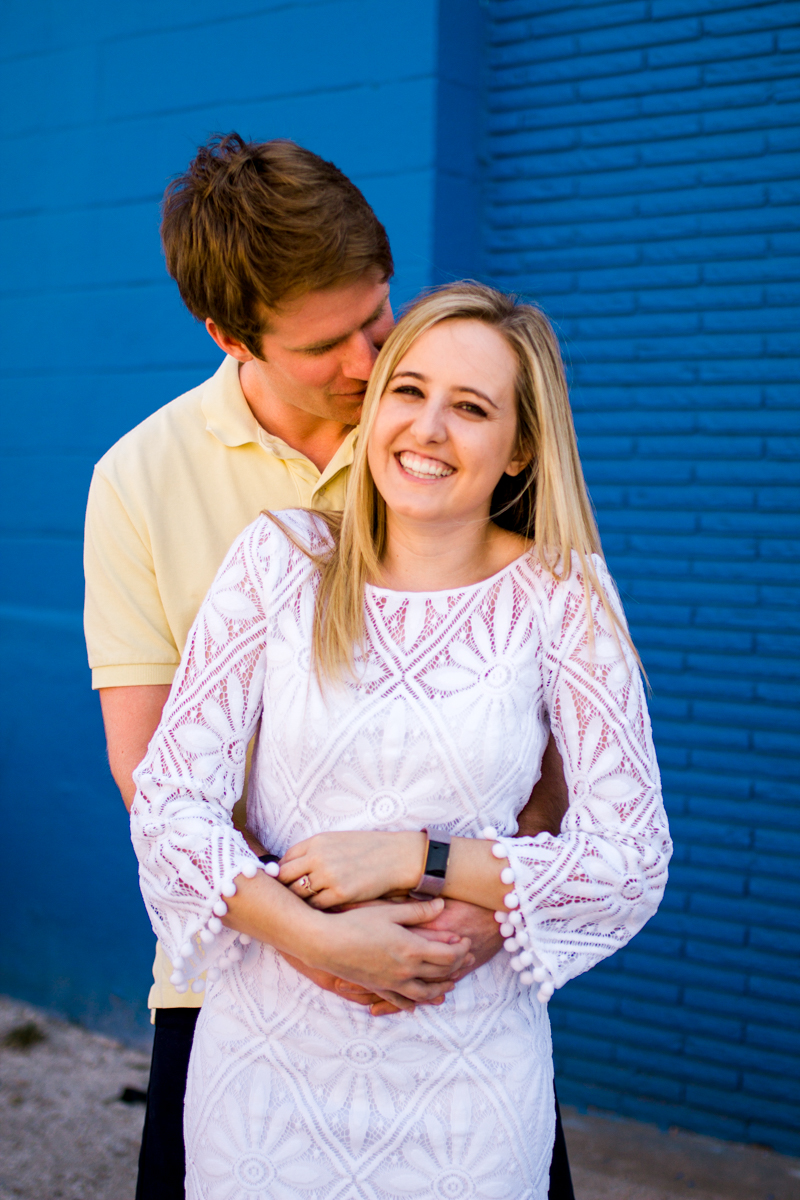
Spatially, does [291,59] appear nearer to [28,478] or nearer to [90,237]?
[90,237]

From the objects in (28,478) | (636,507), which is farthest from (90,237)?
(636,507)

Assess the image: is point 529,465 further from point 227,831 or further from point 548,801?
point 227,831

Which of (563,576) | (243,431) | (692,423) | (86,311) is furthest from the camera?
(86,311)

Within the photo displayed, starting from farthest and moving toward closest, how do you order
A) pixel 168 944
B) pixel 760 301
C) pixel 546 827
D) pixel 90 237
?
1. pixel 90 237
2. pixel 760 301
3. pixel 546 827
4. pixel 168 944

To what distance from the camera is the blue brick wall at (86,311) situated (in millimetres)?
3416

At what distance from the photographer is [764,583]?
3.21 metres

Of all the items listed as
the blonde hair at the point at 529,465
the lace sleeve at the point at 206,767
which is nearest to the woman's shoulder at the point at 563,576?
the blonde hair at the point at 529,465

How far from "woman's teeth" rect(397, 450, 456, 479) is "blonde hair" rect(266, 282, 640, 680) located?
0.35 ft

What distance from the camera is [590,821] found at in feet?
5.33

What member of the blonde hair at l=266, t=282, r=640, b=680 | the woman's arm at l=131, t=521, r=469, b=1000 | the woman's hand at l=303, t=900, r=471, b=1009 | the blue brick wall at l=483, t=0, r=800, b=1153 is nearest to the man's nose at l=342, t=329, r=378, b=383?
the blonde hair at l=266, t=282, r=640, b=680

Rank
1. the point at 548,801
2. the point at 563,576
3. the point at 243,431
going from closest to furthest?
the point at 563,576
the point at 548,801
the point at 243,431

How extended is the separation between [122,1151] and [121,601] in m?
2.18

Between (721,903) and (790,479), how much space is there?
1.25 metres

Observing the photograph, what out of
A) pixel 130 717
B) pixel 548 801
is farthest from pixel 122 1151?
pixel 548 801
